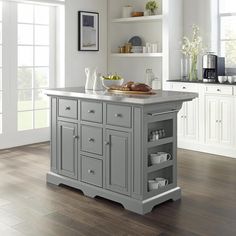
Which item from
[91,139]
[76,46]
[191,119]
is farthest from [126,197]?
[76,46]

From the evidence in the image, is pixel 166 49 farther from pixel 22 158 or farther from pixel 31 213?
pixel 31 213

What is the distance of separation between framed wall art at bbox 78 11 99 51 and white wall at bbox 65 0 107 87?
0.07 meters

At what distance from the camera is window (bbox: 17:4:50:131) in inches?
249

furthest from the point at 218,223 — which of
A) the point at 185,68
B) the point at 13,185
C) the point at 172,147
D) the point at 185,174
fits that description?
the point at 185,68

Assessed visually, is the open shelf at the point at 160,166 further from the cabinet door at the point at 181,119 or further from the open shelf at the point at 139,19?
the open shelf at the point at 139,19

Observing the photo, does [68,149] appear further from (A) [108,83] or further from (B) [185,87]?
(B) [185,87]

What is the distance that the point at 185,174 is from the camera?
4766 mm

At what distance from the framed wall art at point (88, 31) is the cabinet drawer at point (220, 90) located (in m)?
2.24

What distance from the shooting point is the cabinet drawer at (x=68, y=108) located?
4.12 m

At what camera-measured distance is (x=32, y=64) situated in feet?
21.3

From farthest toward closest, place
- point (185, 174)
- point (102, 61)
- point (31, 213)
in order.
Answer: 1. point (102, 61)
2. point (185, 174)
3. point (31, 213)

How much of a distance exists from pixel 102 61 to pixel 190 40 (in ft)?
5.45

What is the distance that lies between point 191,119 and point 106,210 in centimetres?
274

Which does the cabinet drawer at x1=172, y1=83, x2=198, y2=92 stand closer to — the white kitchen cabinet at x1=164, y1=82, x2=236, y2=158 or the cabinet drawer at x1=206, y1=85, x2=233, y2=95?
the white kitchen cabinet at x1=164, y1=82, x2=236, y2=158
